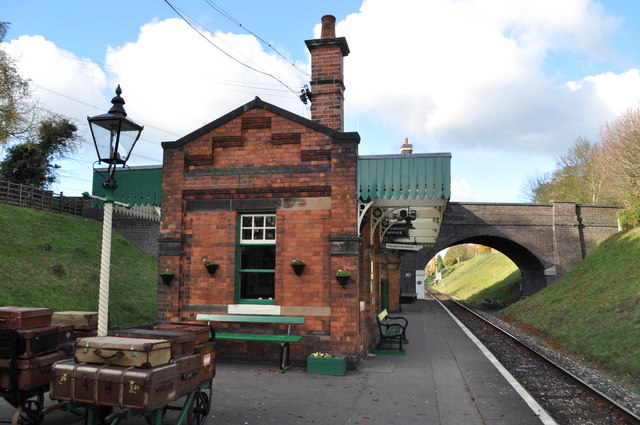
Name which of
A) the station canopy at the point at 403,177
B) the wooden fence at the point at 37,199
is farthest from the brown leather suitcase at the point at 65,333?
the wooden fence at the point at 37,199

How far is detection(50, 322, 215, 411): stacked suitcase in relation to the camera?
4.30 m

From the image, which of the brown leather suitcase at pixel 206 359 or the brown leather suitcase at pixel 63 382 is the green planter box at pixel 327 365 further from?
the brown leather suitcase at pixel 63 382

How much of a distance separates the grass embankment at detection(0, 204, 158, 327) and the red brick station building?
794 centimetres

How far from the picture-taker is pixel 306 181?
960cm

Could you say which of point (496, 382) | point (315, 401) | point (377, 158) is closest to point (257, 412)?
point (315, 401)

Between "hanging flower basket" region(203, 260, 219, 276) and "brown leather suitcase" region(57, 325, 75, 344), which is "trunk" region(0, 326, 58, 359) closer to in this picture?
"brown leather suitcase" region(57, 325, 75, 344)

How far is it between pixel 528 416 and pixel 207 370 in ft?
13.9

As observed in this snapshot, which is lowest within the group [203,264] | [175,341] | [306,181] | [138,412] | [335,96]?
[138,412]

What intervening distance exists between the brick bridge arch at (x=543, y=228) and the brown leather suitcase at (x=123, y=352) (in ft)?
97.2

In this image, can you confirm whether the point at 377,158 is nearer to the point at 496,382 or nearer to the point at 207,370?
the point at 496,382

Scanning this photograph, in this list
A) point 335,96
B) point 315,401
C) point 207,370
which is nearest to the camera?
point 207,370

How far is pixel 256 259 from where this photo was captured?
9.88m

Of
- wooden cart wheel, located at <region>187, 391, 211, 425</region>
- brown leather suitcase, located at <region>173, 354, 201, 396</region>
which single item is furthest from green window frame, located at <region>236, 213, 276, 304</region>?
Answer: brown leather suitcase, located at <region>173, 354, 201, 396</region>

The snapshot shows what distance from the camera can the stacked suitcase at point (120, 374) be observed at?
4297mm
